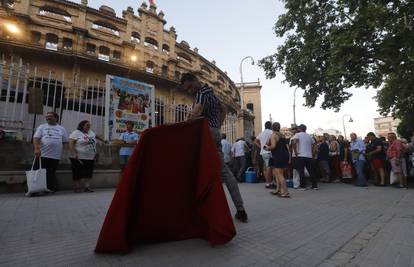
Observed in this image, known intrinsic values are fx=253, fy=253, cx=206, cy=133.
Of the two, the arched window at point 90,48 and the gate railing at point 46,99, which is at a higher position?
the arched window at point 90,48

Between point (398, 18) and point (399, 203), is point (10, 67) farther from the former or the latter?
point (398, 18)

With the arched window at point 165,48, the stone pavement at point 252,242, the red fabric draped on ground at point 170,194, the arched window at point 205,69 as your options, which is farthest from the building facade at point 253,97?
the red fabric draped on ground at point 170,194

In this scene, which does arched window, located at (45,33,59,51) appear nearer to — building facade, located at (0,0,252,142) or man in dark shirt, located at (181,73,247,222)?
building facade, located at (0,0,252,142)

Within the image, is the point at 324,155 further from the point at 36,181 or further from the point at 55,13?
the point at 55,13

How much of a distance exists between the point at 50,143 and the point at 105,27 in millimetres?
24011

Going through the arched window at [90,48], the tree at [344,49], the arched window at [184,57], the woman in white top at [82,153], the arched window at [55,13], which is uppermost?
the arched window at [55,13]

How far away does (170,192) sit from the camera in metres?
2.57

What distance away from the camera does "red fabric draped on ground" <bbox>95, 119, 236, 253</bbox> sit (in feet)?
7.43

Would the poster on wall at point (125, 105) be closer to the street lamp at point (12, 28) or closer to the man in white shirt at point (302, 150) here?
the man in white shirt at point (302, 150)

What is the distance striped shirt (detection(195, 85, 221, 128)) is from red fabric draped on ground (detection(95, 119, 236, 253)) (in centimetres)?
55

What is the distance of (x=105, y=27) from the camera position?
2603 centimetres

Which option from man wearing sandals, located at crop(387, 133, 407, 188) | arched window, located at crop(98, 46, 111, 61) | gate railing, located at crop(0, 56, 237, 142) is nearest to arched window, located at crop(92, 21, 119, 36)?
arched window, located at crop(98, 46, 111, 61)

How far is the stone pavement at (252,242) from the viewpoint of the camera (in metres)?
2.10

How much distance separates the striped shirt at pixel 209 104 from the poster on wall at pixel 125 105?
5.23 m
